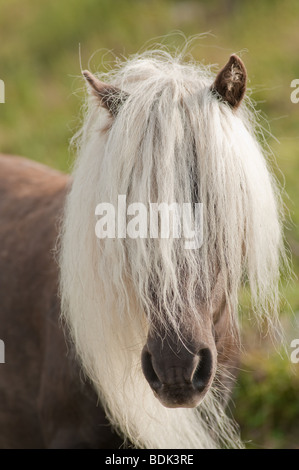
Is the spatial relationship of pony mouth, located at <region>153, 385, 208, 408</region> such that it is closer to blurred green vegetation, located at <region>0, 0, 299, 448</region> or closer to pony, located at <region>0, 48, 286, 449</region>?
pony, located at <region>0, 48, 286, 449</region>

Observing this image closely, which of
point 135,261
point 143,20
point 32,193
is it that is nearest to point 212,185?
point 135,261

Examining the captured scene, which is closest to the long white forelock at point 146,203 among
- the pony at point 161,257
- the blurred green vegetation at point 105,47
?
the pony at point 161,257

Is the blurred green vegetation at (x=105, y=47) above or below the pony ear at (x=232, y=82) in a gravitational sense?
above

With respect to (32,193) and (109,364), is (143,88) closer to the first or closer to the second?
(109,364)

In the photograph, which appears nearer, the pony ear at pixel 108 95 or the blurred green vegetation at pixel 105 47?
the pony ear at pixel 108 95

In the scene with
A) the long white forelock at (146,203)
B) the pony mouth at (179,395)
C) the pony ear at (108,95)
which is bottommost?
the pony mouth at (179,395)

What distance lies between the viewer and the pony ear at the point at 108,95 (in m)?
2.02

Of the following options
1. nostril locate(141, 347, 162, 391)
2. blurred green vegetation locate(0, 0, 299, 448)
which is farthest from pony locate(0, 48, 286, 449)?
blurred green vegetation locate(0, 0, 299, 448)

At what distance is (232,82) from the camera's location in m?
1.96

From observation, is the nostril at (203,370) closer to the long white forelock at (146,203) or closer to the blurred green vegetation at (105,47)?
the long white forelock at (146,203)

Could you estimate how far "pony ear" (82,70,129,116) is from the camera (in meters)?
2.02

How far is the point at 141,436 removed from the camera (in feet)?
7.40

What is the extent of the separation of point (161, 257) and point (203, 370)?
30cm
